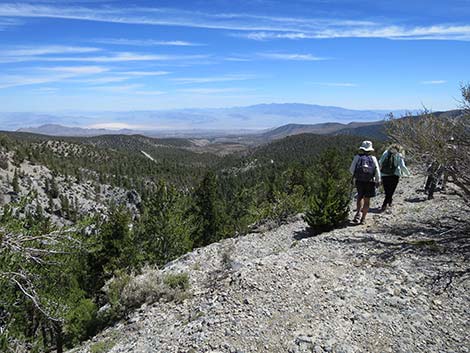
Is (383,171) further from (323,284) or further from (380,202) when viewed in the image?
(323,284)

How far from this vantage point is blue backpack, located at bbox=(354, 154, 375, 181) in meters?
9.86

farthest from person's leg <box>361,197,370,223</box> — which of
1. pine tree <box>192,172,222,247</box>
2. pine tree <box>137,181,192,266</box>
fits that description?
pine tree <box>192,172,222,247</box>

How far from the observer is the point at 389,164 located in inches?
450

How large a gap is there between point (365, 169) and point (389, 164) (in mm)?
2001

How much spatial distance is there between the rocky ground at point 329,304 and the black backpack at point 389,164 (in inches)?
99.0

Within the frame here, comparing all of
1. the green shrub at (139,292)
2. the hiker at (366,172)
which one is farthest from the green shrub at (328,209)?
the green shrub at (139,292)

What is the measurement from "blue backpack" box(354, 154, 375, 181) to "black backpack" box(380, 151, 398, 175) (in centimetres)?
176

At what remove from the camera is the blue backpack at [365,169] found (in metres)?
9.86

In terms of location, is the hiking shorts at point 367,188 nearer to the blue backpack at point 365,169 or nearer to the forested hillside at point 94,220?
the blue backpack at point 365,169

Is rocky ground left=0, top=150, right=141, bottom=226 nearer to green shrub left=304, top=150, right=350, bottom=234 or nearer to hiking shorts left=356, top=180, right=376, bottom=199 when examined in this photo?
green shrub left=304, top=150, right=350, bottom=234

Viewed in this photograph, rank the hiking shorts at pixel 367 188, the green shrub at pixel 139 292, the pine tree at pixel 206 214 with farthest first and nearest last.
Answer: the pine tree at pixel 206 214 < the hiking shorts at pixel 367 188 < the green shrub at pixel 139 292

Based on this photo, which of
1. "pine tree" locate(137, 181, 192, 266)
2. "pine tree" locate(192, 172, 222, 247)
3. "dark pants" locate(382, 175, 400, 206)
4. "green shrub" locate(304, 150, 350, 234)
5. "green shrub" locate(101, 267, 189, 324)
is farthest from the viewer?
"pine tree" locate(192, 172, 222, 247)

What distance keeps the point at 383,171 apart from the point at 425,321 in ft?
21.2

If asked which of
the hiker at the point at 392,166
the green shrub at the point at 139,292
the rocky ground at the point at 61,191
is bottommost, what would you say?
the rocky ground at the point at 61,191
